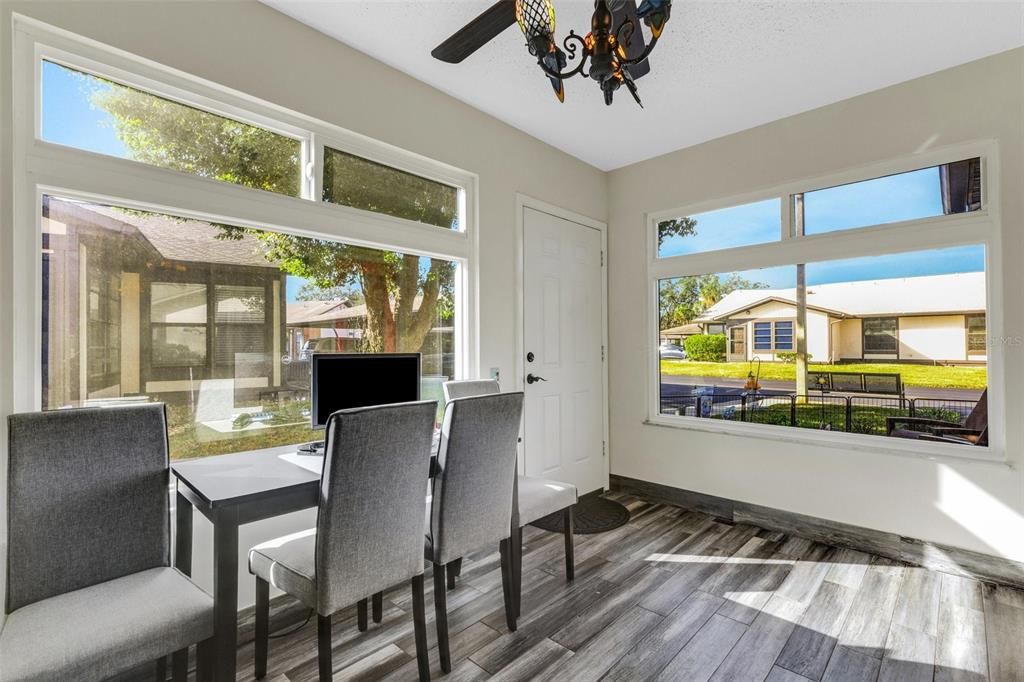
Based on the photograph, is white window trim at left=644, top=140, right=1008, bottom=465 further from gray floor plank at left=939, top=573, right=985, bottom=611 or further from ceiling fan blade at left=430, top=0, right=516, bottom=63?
ceiling fan blade at left=430, top=0, right=516, bottom=63

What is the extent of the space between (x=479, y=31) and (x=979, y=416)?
10.5 ft

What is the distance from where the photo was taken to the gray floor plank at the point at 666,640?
1772 mm

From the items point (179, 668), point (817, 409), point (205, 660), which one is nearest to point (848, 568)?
point (817, 409)

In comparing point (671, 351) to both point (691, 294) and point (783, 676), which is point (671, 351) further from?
point (783, 676)

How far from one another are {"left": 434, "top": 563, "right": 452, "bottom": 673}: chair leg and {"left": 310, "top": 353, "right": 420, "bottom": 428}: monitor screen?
76 cm

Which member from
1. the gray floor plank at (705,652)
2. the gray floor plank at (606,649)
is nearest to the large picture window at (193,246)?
the gray floor plank at (606,649)

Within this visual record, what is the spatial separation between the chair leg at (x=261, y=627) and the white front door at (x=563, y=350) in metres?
1.87

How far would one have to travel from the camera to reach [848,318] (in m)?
2.99

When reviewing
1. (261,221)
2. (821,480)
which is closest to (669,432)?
(821,480)

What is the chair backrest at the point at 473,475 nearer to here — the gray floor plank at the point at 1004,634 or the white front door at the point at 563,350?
the white front door at the point at 563,350

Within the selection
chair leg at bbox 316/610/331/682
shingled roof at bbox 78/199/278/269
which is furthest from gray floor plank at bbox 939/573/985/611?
shingled roof at bbox 78/199/278/269

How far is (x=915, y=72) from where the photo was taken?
263 centimetres

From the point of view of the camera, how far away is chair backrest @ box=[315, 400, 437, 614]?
4.81 ft

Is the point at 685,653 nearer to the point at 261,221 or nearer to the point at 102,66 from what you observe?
the point at 261,221
